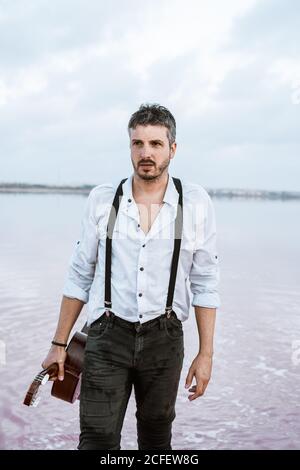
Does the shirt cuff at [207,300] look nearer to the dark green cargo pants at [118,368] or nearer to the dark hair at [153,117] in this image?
the dark green cargo pants at [118,368]

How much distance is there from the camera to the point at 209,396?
6.12 m

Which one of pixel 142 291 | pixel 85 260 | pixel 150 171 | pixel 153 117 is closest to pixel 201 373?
pixel 142 291

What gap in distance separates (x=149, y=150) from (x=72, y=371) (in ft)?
3.94

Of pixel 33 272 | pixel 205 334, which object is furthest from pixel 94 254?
pixel 33 272

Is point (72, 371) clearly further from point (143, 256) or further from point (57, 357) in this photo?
point (143, 256)

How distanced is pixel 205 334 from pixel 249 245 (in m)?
20.5

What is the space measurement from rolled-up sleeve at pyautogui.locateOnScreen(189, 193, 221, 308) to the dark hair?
1.35 feet

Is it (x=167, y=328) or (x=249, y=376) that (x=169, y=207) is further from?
(x=249, y=376)

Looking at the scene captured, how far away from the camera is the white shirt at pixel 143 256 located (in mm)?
3090

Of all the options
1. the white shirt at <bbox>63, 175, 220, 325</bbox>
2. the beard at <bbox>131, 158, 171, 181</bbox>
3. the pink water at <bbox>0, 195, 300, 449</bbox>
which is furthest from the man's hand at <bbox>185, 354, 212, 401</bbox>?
the pink water at <bbox>0, 195, 300, 449</bbox>

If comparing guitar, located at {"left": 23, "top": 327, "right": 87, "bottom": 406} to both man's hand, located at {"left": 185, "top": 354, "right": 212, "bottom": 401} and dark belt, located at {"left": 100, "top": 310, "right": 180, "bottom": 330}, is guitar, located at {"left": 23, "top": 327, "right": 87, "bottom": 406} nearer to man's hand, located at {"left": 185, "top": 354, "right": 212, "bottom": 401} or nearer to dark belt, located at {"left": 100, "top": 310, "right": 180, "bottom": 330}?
dark belt, located at {"left": 100, "top": 310, "right": 180, "bottom": 330}

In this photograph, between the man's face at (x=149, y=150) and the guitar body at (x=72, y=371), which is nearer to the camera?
the man's face at (x=149, y=150)

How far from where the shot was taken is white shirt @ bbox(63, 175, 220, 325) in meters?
3.09

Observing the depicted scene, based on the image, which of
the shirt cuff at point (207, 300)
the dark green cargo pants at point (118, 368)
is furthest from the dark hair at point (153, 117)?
the dark green cargo pants at point (118, 368)
